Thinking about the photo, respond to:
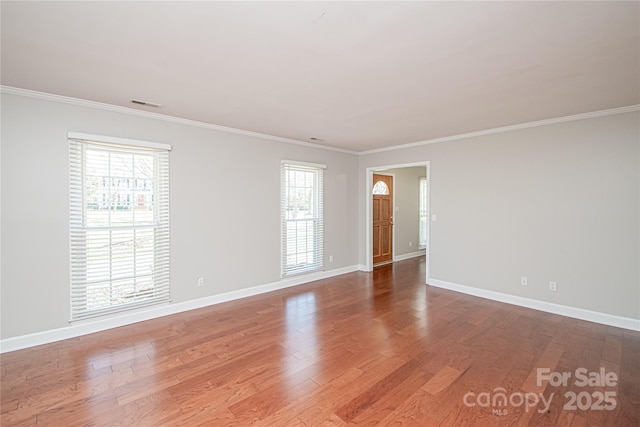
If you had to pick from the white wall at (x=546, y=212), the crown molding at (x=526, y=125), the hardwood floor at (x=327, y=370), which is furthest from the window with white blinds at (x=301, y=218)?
the white wall at (x=546, y=212)

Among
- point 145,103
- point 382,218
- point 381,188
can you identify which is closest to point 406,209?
point 382,218

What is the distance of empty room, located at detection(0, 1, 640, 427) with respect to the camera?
6.54ft

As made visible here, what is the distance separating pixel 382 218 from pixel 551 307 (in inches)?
144

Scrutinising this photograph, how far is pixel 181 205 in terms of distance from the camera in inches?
156

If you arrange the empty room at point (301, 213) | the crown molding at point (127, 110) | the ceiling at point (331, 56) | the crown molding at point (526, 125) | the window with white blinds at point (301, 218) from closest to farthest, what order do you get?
the ceiling at point (331, 56)
the empty room at point (301, 213)
the crown molding at point (127, 110)
the crown molding at point (526, 125)
the window with white blinds at point (301, 218)

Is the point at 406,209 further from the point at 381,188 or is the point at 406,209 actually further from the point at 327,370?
the point at 327,370

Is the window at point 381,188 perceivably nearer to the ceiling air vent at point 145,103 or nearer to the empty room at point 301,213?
the empty room at point 301,213

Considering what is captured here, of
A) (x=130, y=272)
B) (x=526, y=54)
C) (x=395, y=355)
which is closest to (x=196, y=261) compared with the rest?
(x=130, y=272)

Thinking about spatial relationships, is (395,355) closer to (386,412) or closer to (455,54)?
(386,412)

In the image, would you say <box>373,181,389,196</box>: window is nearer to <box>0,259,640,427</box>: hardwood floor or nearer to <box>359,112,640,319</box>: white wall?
<box>359,112,640,319</box>: white wall

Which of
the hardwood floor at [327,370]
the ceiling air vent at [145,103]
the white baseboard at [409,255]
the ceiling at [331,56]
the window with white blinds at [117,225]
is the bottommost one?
the hardwood floor at [327,370]

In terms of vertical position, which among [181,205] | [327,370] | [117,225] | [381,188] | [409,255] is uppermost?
[381,188]

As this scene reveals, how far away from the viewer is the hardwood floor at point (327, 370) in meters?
2.05

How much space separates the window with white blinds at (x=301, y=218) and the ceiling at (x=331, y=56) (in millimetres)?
1751
